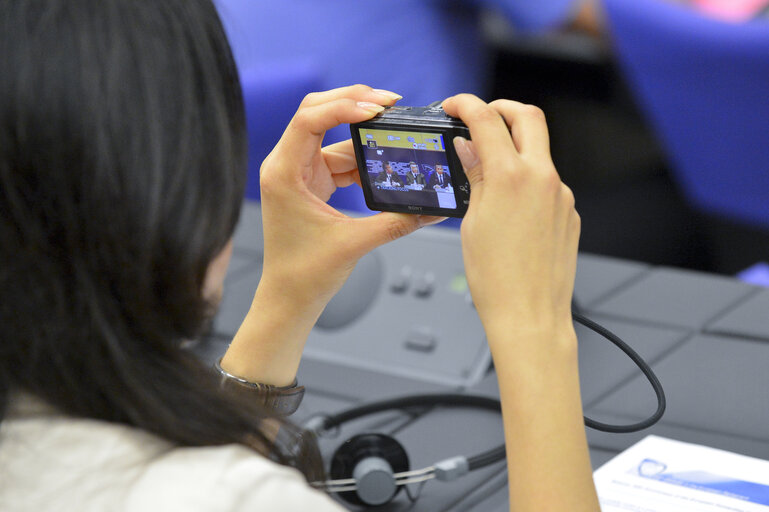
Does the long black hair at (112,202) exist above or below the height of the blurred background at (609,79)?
above

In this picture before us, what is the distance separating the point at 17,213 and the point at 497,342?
1.02ft

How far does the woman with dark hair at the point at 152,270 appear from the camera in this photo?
0.52 m

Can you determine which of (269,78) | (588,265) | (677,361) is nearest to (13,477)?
(677,361)

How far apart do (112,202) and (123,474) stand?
156 mm

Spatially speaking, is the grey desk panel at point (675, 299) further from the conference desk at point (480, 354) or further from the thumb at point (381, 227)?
the thumb at point (381, 227)

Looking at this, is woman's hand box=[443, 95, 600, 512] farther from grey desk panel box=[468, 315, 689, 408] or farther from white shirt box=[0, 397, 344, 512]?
grey desk panel box=[468, 315, 689, 408]

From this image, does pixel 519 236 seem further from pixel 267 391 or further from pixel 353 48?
pixel 353 48

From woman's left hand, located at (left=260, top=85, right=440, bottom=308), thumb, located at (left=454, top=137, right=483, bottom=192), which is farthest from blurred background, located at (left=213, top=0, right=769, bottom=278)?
thumb, located at (left=454, top=137, right=483, bottom=192)

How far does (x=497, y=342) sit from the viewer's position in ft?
2.06

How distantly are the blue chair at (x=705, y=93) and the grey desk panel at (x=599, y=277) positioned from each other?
0.80 m

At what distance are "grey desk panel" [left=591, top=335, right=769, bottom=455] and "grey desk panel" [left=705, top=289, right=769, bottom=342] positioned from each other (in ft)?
0.05

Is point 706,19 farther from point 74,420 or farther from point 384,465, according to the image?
point 74,420

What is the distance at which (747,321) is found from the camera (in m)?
1.07

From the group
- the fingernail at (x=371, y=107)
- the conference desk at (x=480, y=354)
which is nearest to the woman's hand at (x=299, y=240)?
the fingernail at (x=371, y=107)
